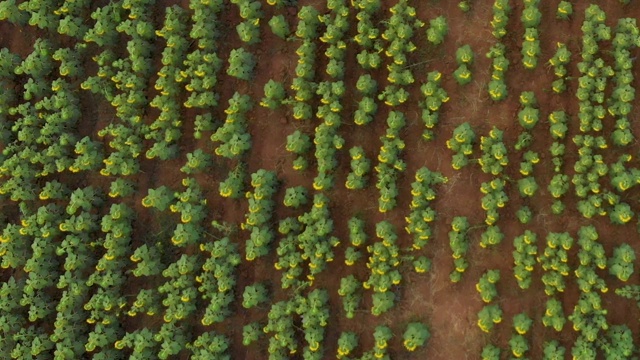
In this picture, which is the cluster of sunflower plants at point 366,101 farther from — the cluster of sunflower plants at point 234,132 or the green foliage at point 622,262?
the green foliage at point 622,262

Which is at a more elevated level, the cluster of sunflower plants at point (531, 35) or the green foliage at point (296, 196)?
the cluster of sunflower plants at point (531, 35)

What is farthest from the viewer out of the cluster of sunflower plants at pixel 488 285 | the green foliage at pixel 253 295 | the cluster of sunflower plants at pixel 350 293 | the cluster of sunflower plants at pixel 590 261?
the green foliage at pixel 253 295

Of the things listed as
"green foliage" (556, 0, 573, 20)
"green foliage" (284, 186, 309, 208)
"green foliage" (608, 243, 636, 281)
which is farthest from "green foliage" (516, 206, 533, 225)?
"green foliage" (284, 186, 309, 208)

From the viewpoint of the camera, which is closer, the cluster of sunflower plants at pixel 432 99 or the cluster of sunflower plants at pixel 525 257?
the cluster of sunflower plants at pixel 525 257

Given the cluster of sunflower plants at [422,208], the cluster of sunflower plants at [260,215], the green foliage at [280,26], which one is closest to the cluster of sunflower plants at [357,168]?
the cluster of sunflower plants at [422,208]

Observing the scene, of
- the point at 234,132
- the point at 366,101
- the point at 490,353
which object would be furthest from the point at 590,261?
the point at 234,132

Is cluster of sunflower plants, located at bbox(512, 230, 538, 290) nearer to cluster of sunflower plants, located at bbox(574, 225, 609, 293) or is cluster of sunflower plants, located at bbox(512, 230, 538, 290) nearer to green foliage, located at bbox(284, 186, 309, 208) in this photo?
cluster of sunflower plants, located at bbox(574, 225, 609, 293)

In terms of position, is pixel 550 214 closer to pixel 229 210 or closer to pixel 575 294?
pixel 575 294
